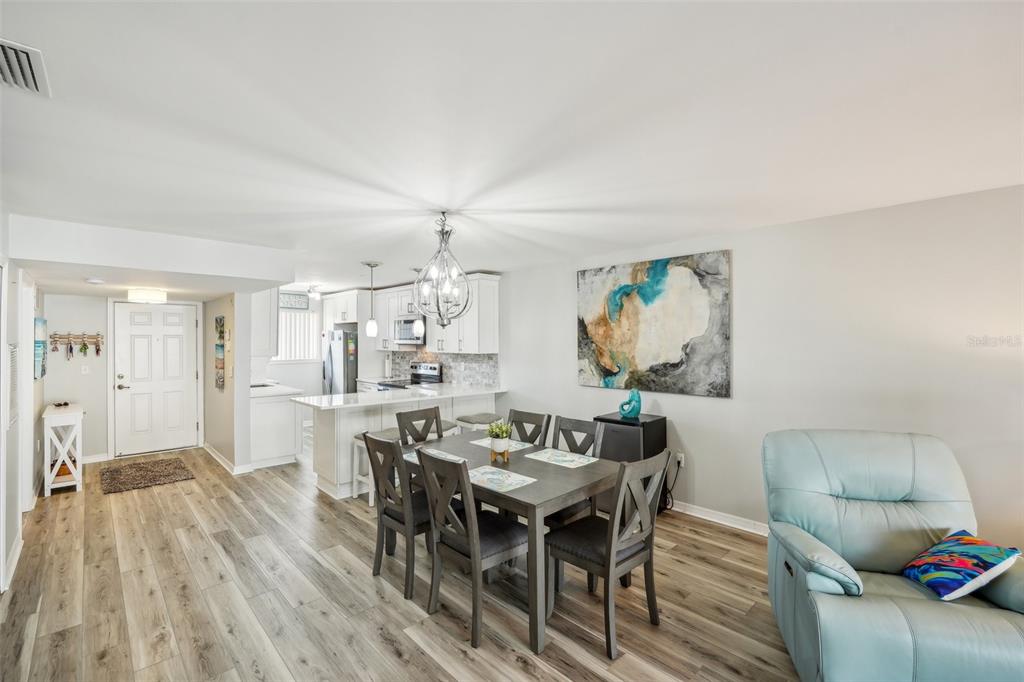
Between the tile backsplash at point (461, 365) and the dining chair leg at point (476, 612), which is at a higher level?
the tile backsplash at point (461, 365)

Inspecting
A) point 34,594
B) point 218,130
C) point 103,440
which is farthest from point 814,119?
point 103,440

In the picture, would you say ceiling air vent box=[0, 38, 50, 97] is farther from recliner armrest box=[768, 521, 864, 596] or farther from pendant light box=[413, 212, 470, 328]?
recliner armrest box=[768, 521, 864, 596]

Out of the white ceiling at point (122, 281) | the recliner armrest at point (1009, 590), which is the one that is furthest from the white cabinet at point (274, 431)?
the recliner armrest at point (1009, 590)

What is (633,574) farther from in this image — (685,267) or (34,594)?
(34,594)

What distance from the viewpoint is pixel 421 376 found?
6.84 m

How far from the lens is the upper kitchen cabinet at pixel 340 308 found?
758 cm

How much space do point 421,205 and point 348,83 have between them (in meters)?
1.35

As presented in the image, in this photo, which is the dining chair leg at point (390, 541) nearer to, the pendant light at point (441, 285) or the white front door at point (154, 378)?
the pendant light at point (441, 285)

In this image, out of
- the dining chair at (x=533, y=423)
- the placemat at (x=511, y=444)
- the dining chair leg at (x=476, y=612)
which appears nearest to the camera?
the dining chair leg at (x=476, y=612)

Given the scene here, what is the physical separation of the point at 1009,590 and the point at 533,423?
8.81 ft

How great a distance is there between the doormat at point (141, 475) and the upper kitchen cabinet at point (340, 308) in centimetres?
305

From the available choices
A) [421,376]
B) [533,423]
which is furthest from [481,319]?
[533,423]

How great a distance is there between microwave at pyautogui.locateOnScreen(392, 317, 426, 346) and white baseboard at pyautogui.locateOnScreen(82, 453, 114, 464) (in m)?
3.78

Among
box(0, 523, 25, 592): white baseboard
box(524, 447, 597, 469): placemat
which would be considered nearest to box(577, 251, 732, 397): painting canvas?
box(524, 447, 597, 469): placemat
